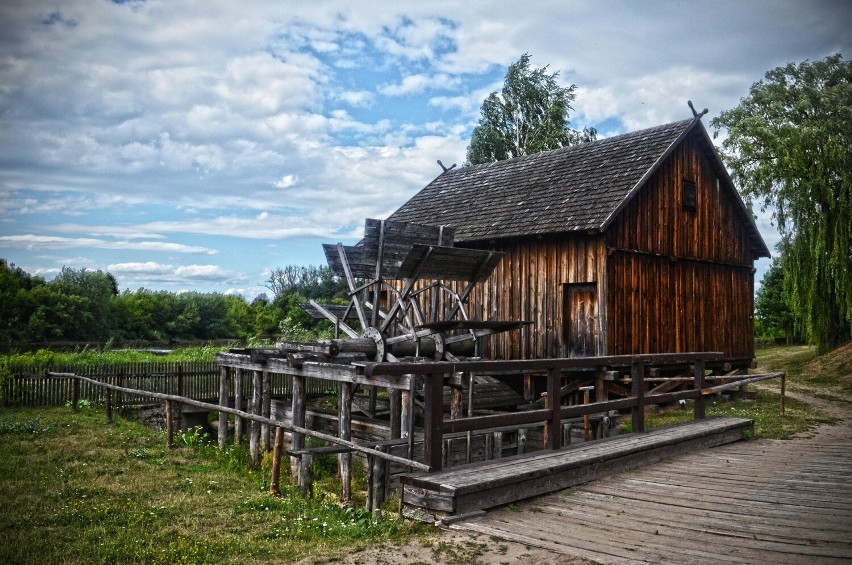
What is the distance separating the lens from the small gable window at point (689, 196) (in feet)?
56.9

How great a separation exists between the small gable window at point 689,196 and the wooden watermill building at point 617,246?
0.14 ft

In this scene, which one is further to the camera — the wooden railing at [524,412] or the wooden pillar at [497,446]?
the wooden pillar at [497,446]

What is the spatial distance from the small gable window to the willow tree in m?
6.61

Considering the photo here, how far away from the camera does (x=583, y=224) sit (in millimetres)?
14641

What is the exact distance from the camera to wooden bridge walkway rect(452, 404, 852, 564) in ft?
17.3

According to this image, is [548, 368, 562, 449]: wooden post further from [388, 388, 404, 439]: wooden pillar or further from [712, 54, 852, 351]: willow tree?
[712, 54, 852, 351]: willow tree

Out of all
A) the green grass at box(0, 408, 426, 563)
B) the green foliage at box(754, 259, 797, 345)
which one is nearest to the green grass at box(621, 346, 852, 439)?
the green grass at box(0, 408, 426, 563)

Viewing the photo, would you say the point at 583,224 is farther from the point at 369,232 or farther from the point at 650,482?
the point at 650,482

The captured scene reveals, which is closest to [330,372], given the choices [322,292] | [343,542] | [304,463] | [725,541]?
[304,463]

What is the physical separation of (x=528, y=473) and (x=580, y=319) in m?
8.85

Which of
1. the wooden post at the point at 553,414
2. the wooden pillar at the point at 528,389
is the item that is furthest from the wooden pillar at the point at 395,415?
the wooden pillar at the point at 528,389

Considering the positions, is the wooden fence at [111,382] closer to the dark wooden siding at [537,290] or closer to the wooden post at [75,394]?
the wooden post at [75,394]

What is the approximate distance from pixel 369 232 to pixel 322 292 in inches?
1978

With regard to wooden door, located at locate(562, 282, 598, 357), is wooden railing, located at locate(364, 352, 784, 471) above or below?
below
